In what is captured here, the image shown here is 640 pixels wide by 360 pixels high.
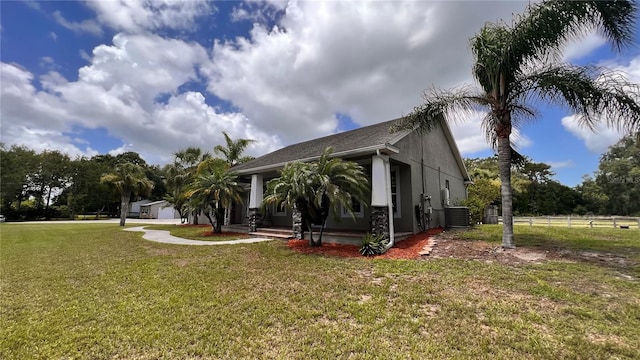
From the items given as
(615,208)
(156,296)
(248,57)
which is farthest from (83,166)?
(615,208)

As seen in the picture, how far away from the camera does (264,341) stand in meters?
3.41

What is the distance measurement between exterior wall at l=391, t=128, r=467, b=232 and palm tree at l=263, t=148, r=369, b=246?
98.5 inches

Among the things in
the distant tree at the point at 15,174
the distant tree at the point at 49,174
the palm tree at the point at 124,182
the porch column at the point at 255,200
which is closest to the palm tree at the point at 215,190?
the porch column at the point at 255,200

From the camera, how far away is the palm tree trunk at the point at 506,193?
818 centimetres

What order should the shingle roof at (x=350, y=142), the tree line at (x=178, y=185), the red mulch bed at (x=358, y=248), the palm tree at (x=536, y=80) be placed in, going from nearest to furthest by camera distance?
the palm tree at (x=536, y=80), the red mulch bed at (x=358, y=248), the tree line at (x=178, y=185), the shingle roof at (x=350, y=142)

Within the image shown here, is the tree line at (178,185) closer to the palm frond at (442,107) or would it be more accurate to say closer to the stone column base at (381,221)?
the stone column base at (381,221)

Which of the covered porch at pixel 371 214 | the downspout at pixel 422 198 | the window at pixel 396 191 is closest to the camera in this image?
the covered porch at pixel 371 214

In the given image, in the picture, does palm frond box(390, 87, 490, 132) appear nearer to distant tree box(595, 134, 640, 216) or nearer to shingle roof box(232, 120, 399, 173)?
shingle roof box(232, 120, 399, 173)

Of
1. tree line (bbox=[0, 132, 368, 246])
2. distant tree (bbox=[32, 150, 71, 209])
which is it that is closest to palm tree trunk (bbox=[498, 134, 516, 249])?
tree line (bbox=[0, 132, 368, 246])

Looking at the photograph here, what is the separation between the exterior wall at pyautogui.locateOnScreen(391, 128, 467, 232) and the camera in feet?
36.6

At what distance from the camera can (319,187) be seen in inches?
338

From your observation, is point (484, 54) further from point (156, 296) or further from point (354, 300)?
point (156, 296)

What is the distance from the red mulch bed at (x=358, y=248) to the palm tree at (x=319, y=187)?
0.91 m

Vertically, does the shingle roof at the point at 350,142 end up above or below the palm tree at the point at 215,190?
above
